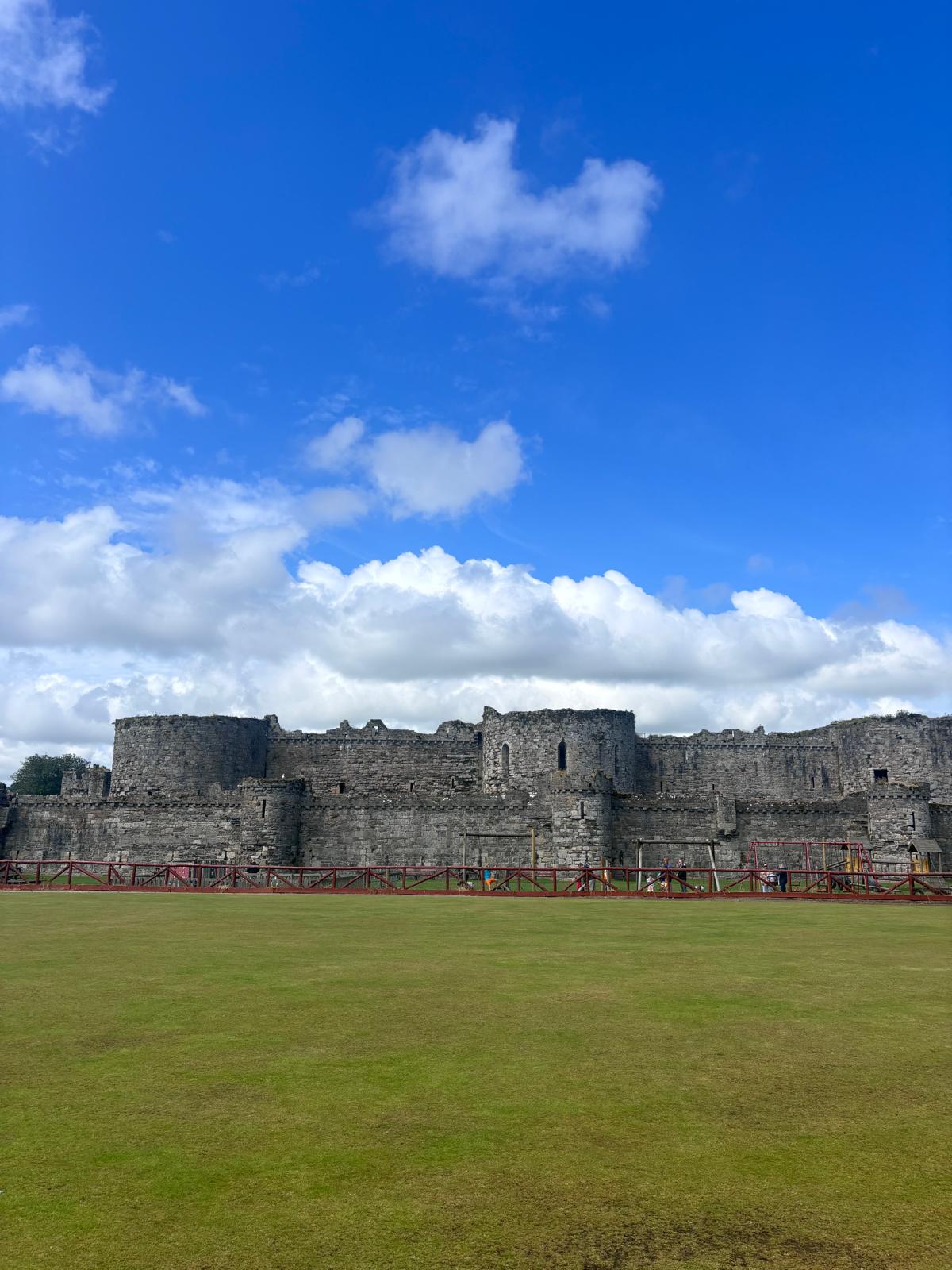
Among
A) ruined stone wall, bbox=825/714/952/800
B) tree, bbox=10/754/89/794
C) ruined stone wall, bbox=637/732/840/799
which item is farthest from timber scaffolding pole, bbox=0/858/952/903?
tree, bbox=10/754/89/794

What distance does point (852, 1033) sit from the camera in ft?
26.1

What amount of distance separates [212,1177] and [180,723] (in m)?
48.6

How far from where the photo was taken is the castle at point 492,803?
38.7 m

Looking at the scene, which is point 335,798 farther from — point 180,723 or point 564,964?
point 564,964

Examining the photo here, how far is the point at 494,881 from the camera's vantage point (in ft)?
108

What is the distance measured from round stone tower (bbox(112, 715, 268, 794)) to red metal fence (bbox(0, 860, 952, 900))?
1018 cm

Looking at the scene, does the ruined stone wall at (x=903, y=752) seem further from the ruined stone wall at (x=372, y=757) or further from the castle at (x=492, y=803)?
the ruined stone wall at (x=372, y=757)

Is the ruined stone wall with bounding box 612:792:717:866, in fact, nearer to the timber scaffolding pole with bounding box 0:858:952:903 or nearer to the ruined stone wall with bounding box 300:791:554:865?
the timber scaffolding pole with bounding box 0:858:952:903

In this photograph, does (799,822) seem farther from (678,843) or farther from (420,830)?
(420,830)

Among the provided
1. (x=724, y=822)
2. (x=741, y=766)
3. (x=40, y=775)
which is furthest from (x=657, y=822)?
(x=40, y=775)

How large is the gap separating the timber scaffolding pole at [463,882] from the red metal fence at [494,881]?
1.9 inches

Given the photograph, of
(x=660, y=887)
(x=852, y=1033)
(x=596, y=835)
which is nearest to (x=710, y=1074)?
(x=852, y=1033)

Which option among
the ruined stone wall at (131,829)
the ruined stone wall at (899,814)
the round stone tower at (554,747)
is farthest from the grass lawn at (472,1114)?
the round stone tower at (554,747)

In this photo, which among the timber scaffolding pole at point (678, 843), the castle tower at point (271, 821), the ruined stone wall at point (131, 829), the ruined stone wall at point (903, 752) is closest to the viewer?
the castle tower at point (271, 821)
